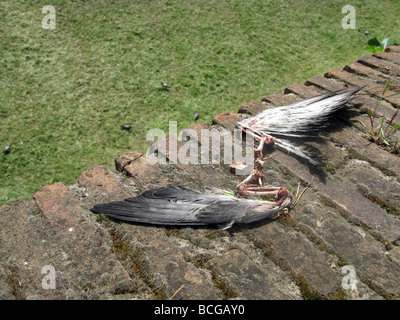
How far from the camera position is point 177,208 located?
2.36 metres

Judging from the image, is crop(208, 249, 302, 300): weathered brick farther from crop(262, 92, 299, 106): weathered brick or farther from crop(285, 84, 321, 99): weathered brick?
crop(285, 84, 321, 99): weathered brick

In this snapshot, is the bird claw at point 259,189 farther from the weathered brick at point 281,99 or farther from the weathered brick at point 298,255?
the weathered brick at point 281,99

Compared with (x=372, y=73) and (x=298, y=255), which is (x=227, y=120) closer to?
(x=298, y=255)

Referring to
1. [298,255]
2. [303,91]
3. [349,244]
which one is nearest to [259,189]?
[298,255]

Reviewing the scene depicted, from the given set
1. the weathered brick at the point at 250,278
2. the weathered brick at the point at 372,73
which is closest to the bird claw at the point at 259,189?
the weathered brick at the point at 250,278

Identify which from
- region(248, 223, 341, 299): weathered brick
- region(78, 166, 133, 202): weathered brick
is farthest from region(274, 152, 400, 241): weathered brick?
region(78, 166, 133, 202): weathered brick

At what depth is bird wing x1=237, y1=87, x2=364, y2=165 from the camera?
9.46ft

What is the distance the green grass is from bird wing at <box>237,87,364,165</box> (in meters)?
1.61

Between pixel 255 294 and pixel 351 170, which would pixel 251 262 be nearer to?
pixel 255 294

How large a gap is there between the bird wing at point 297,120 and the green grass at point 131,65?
1613 millimetres

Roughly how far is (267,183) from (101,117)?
2647mm

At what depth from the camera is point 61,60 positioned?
5094mm

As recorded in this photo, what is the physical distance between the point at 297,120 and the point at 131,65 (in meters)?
2.92

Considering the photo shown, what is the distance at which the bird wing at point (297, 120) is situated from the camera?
9.46ft
